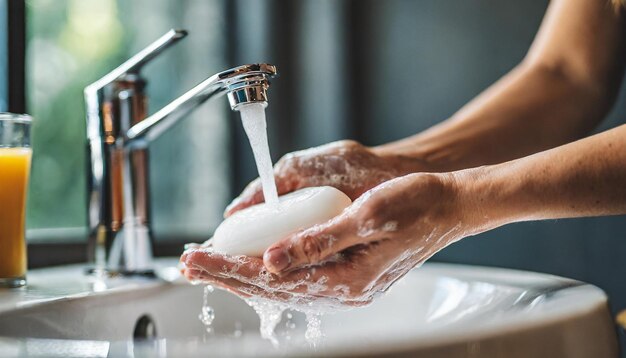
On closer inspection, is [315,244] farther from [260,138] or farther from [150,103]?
[150,103]

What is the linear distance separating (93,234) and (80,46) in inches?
28.3

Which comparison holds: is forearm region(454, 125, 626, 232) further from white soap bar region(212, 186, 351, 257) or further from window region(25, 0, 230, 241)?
window region(25, 0, 230, 241)

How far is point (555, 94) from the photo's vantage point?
0.91 m

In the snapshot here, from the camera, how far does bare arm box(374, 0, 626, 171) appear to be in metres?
0.88

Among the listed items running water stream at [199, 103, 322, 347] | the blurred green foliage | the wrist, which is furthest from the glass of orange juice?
the blurred green foliage

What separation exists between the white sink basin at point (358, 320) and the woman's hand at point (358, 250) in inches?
2.2

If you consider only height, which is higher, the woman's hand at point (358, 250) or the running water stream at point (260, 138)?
the running water stream at point (260, 138)

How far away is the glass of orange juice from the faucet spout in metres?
0.13

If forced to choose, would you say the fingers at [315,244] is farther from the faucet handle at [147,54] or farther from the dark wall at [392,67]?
the dark wall at [392,67]

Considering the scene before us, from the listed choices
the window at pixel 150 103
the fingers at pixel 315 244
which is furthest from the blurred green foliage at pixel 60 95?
the fingers at pixel 315 244

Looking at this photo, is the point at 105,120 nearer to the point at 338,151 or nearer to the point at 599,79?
the point at 338,151

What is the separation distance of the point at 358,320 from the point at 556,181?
30 cm

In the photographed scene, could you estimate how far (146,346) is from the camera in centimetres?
36

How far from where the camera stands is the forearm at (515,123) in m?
0.85
